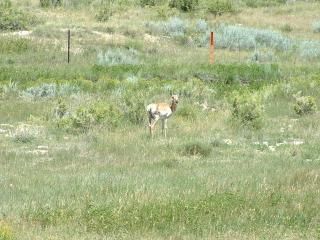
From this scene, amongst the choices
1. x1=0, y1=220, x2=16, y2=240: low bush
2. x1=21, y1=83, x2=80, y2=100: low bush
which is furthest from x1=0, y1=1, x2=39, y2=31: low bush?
x1=0, y1=220, x2=16, y2=240: low bush

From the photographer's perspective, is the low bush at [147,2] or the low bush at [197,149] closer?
the low bush at [197,149]

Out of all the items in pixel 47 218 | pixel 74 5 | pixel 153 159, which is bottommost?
pixel 74 5

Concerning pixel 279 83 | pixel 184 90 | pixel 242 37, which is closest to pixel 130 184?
pixel 184 90

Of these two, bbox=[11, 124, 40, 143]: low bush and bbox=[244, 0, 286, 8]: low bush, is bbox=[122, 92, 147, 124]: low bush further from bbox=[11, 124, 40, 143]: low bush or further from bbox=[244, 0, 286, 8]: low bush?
bbox=[244, 0, 286, 8]: low bush

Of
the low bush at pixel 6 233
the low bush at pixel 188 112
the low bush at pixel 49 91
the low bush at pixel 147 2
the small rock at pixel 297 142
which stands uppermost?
the low bush at pixel 6 233

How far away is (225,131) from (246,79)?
7.86 metres

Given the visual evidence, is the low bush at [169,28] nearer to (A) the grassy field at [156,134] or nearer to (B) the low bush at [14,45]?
(A) the grassy field at [156,134]

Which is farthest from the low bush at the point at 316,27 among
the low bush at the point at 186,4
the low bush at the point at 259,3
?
the low bush at the point at 259,3

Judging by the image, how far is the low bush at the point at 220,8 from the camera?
140 ft

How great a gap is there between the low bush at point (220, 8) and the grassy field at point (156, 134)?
5246 millimetres

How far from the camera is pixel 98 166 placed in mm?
13680

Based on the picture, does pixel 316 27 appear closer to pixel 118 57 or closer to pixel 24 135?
pixel 118 57

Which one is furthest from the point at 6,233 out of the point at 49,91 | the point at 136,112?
the point at 49,91

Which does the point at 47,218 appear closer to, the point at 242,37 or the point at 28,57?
the point at 28,57
